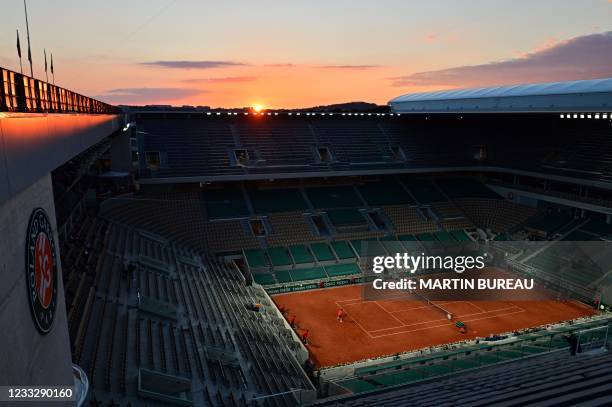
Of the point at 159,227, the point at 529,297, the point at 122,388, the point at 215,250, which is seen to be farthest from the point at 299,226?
the point at 122,388

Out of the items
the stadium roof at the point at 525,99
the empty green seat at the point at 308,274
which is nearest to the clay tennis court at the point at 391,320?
the empty green seat at the point at 308,274

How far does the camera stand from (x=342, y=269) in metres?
29.3

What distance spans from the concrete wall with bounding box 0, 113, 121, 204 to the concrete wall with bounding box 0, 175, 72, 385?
249 millimetres

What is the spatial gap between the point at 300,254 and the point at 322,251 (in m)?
1.55

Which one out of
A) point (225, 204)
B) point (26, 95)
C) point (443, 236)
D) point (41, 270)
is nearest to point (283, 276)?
point (225, 204)

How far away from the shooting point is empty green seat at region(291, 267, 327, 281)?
28.2m

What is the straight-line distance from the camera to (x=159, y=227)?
2753 centimetres

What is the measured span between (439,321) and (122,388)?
1675cm

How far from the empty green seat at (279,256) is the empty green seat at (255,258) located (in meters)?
0.51

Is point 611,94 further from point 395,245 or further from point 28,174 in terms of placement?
point 28,174

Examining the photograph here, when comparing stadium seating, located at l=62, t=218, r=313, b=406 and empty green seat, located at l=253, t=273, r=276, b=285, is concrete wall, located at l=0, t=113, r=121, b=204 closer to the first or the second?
stadium seating, located at l=62, t=218, r=313, b=406

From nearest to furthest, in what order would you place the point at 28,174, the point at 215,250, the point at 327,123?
1. the point at 28,174
2. the point at 215,250
3. the point at 327,123

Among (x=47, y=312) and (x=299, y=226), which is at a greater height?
(x=47, y=312)

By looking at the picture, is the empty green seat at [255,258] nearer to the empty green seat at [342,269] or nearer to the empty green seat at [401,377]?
the empty green seat at [342,269]
